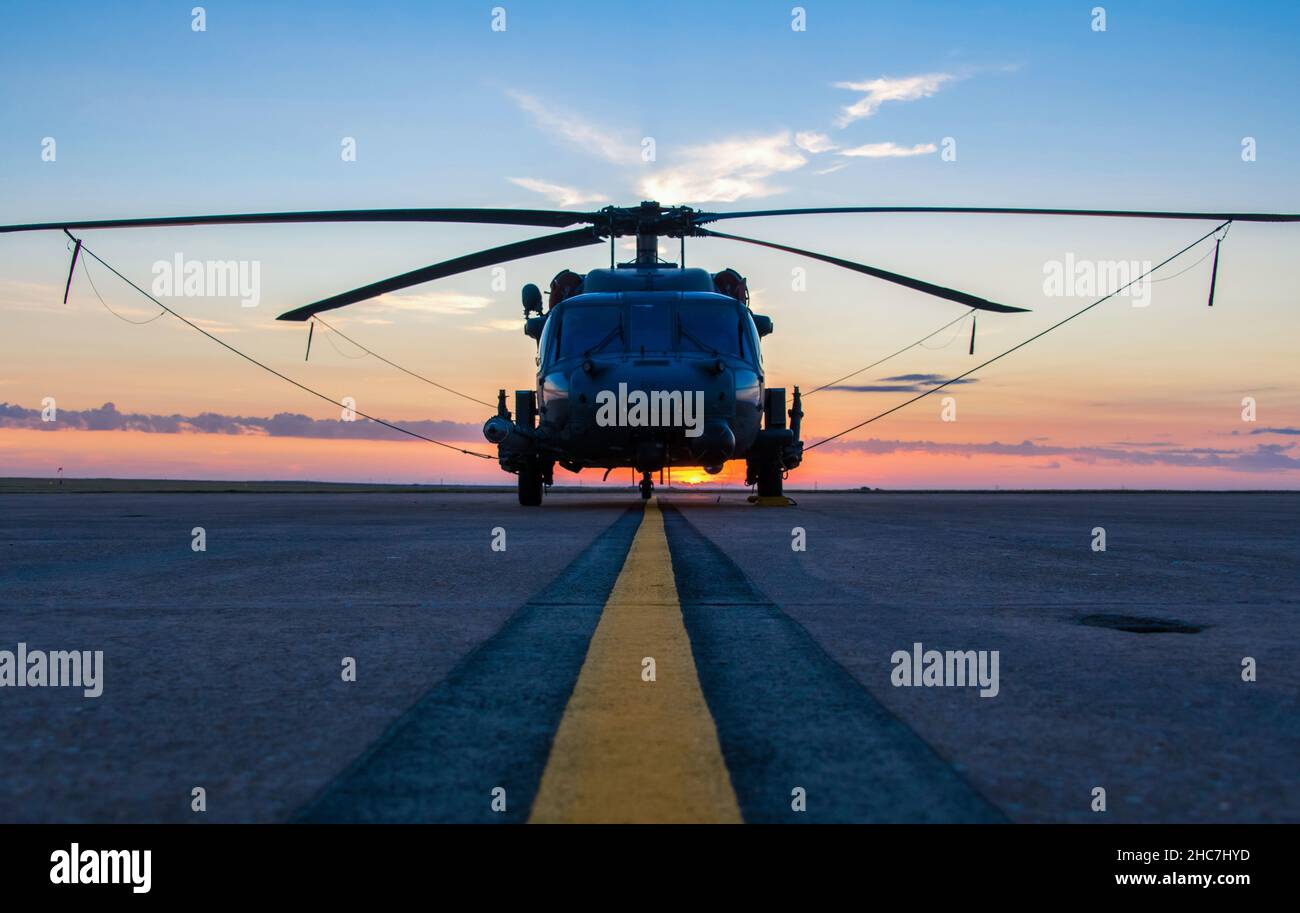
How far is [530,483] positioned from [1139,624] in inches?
517

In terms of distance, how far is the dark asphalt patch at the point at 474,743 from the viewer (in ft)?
6.03

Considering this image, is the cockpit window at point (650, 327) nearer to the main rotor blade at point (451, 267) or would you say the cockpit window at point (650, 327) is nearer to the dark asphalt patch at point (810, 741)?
the main rotor blade at point (451, 267)

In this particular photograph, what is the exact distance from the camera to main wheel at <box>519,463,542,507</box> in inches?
652

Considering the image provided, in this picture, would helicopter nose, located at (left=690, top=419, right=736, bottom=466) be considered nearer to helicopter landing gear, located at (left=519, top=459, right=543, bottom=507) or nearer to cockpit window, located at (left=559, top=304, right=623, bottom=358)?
cockpit window, located at (left=559, top=304, right=623, bottom=358)

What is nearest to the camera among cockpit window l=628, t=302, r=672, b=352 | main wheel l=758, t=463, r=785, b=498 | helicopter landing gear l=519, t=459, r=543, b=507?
cockpit window l=628, t=302, r=672, b=352

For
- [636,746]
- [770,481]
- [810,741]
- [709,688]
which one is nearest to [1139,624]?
[709,688]

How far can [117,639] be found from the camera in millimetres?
3650

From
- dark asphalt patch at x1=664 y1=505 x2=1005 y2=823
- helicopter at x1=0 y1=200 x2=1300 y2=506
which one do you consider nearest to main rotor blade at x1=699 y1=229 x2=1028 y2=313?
helicopter at x1=0 y1=200 x2=1300 y2=506

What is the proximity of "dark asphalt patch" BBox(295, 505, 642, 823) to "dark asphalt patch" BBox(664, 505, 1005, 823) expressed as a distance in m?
0.42

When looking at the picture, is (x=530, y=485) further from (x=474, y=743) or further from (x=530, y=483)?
(x=474, y=743)
